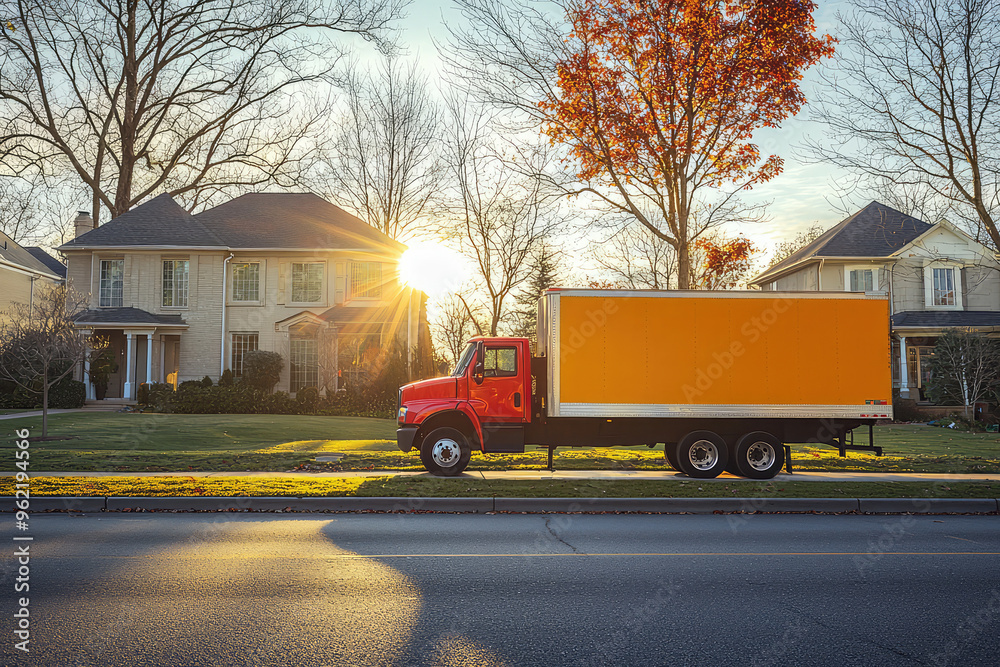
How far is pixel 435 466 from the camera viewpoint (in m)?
13.6

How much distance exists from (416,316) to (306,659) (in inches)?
1277

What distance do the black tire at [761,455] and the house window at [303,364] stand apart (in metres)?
21.9

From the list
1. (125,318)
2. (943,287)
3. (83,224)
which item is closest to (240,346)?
(125,318)

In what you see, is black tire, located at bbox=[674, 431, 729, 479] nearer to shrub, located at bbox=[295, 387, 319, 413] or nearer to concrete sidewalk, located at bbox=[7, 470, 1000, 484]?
concrete sidewalk, located at bbox=[7, 470, 1000, 484]

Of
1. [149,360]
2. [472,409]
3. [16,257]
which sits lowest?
[472,409]

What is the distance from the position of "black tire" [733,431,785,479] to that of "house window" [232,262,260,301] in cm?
2473

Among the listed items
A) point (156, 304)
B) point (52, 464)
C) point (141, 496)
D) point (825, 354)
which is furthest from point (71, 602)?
point (156, 304)

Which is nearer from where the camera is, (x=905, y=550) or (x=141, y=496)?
(x=905, y=550)

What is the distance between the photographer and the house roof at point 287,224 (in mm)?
33312

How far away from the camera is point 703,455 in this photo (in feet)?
46.1

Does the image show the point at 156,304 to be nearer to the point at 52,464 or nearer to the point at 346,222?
the point at 346,222

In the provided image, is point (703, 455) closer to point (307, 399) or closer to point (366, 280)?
point (307, 399)

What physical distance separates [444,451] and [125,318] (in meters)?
22.8

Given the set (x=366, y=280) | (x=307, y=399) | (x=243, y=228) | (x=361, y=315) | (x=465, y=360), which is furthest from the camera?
(x=243, y=228)
